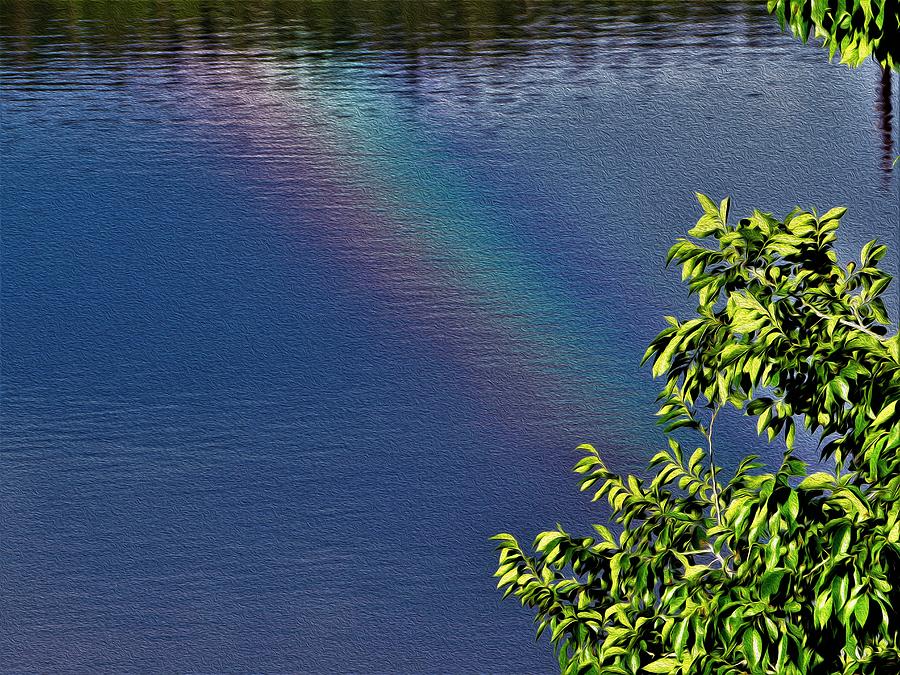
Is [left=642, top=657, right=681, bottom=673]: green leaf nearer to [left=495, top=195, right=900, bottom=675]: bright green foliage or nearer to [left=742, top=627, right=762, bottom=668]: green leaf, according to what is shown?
[left=495, top=195, right=900, bottom=675]: bright green foliage

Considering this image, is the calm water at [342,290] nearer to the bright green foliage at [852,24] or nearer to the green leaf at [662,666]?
the green leaf at [662,666]

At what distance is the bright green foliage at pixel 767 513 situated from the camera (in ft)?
6.35

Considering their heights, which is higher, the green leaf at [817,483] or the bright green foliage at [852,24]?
the bright green foliage at [852,24]

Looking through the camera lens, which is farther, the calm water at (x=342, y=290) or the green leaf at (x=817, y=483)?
the calm water at (x=342, y=290)

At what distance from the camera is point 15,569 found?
207 inches

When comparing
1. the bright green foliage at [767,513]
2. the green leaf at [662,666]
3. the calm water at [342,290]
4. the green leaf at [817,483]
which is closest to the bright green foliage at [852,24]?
the bright green foliage at [767,513]

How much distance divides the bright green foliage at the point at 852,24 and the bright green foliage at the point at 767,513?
1.15 ft

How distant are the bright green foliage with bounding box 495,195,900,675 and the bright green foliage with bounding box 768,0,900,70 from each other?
1.15 ft

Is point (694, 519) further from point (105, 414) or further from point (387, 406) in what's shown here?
point (105, 414)

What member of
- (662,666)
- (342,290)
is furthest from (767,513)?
(342,290)

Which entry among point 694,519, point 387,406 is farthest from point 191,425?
point 694,519

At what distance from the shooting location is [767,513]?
1.97 meters

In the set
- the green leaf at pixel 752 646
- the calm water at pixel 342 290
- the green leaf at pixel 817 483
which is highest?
the green leaf at pixel 817 483

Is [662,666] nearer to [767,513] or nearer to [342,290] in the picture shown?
[767,513]
